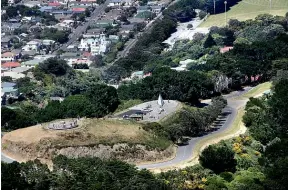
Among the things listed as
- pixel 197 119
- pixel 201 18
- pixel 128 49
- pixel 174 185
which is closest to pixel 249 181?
pixel 174 185

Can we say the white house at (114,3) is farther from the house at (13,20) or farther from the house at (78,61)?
the house at (78,61)

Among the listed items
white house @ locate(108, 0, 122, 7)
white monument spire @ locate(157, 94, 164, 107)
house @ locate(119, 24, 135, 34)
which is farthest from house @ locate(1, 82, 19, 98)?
white house @ locate(108, 0, 122, 7)

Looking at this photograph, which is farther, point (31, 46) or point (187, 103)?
point (31, 46)

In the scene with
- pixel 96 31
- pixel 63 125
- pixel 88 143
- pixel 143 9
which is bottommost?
pixel 96 31

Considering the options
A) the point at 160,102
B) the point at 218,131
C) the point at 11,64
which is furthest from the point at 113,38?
the point at 218,131

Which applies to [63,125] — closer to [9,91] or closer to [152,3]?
[9,91]

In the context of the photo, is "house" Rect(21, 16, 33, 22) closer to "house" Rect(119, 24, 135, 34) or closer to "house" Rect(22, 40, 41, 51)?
"house" Rect(22, 40, 41, 51)
